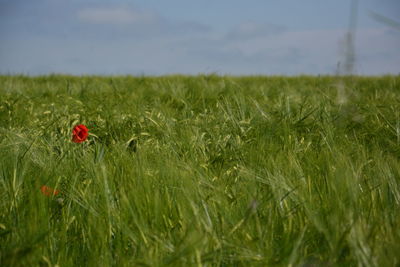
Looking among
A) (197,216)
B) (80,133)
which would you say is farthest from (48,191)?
(80,133)

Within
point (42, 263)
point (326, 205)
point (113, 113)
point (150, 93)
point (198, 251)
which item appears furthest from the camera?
point (150, 93)

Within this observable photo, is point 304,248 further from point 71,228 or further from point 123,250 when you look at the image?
point 71,228

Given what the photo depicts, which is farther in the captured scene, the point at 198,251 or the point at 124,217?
the point at 124,217

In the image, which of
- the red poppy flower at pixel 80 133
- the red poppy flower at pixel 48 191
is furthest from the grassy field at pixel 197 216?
the red poppy flower at pixel 80 133

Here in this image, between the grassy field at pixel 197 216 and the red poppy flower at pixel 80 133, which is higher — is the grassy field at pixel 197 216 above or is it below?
below

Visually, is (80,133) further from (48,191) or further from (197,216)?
(197,216)

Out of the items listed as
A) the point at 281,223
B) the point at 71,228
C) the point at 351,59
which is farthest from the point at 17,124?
the point at 351,59

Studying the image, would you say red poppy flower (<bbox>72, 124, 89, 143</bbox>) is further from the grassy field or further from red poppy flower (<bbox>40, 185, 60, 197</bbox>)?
red poppy flower (<bbox>40, 185, 60, 197</bbox>)

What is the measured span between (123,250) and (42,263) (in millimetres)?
189

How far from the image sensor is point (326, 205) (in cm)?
110

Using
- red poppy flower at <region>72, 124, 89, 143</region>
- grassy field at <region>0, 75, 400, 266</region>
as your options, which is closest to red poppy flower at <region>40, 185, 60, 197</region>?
grassy field at <region>0, 75, 400, 266</region>

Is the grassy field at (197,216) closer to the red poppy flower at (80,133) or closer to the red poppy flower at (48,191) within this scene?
the red poppy flower at (48,191)

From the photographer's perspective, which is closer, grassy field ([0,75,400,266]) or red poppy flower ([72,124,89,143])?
grassy field ([0,75,400,266])

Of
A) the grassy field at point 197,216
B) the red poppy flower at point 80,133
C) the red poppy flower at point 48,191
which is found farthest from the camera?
the red poppy flower at point 80,133
